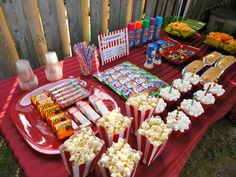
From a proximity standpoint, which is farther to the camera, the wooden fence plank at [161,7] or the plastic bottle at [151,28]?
the wooden fence plank at [161,7]

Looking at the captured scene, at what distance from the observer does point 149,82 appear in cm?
135

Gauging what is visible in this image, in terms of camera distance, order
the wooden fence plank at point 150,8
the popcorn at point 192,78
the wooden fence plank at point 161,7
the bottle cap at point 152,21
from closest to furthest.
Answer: the popcorn at point 192,78 → the bottle cap at point 152,21 → the wooden fence plank at point 150,8 → the wooden fence plank at point 161,7

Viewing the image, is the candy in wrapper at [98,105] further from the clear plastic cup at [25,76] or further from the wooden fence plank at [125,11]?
the wooden fence plank at [125,11]

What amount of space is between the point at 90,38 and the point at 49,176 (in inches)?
64.1

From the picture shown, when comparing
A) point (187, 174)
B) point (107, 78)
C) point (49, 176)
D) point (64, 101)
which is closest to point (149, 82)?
point (107, 78)

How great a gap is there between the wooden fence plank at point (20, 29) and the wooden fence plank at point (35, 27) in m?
0.03

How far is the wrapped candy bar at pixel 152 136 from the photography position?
771 millimetres

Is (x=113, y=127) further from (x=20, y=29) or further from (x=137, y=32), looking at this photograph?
(x=20, y=29)

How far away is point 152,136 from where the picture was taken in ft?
2.56

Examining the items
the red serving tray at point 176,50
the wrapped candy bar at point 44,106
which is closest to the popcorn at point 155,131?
the wrapped candy bar at point 44,106

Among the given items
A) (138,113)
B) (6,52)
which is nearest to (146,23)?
(138,113)

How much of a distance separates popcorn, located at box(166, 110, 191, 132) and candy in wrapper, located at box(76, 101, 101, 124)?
39cm

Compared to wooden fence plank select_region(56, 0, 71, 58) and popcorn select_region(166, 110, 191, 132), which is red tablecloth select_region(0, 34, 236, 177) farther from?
wooden fence plank select_region(56, 0, 71, 58)

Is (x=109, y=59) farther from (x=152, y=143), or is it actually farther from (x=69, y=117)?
(x=152, y=143)
